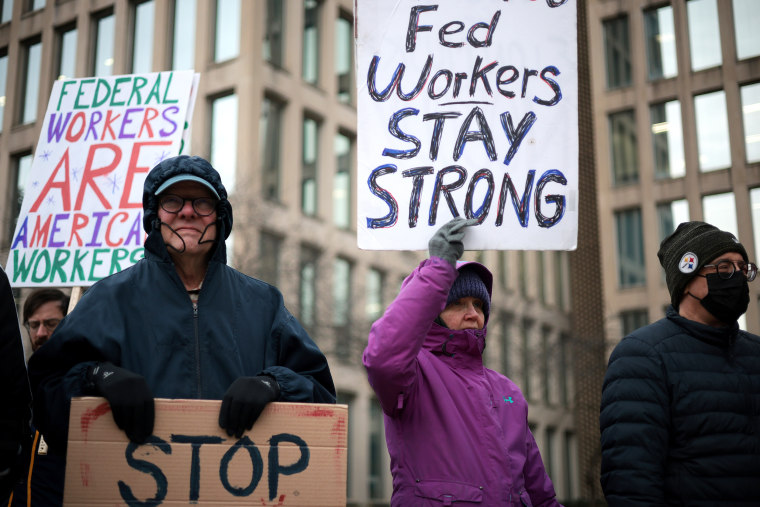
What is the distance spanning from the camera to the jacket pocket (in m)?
3.26

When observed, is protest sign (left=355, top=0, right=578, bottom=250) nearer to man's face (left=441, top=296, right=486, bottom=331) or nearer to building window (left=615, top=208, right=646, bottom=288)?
man's face (left=441, top=296, right=486, bottom=331)

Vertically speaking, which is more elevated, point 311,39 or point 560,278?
point 311,39

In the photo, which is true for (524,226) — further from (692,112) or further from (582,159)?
(692,112)

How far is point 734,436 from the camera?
3273 millimetres

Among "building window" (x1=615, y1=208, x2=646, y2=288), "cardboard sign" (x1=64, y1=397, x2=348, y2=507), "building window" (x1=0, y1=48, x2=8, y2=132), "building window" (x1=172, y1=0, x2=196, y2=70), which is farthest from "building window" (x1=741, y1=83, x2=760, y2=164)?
"cardboard sign" (x1=64, y1=397, x2=348, y2=507)

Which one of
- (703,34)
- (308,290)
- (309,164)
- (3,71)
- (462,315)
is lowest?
(462,315)

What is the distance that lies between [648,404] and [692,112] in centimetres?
2716

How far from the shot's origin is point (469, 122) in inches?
156

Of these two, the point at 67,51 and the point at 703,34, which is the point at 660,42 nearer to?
the point at 703,34

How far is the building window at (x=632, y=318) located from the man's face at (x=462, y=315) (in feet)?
92.4

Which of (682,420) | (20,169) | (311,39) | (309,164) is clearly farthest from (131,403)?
(311,39)

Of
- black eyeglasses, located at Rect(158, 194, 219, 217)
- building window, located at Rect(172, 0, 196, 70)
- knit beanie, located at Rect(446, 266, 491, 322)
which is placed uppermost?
building window, located at Rect(172, 0, 196, 70)

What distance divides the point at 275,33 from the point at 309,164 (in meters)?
4.12

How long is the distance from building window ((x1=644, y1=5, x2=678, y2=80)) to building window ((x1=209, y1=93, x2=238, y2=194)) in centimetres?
1315
